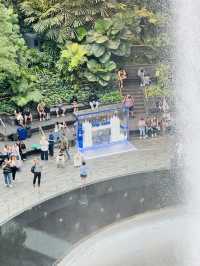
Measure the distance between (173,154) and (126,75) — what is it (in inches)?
345

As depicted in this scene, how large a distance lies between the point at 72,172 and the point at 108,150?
3031 millimetres

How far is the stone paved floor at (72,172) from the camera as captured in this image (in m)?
28.5

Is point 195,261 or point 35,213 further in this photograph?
point 35,213

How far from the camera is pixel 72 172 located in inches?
1242

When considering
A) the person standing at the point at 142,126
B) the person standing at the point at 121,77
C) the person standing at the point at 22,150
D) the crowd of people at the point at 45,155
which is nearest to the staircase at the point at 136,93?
the person standing at the point at 121,77

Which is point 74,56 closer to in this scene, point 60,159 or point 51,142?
point 51,142

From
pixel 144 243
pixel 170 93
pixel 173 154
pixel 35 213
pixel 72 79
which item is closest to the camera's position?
pixel 144 243

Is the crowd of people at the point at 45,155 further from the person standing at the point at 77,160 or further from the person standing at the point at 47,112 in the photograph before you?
the person standing at the point at 47,112

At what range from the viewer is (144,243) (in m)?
24.5

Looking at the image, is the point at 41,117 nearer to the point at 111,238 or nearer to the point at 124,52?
the point at 124,52

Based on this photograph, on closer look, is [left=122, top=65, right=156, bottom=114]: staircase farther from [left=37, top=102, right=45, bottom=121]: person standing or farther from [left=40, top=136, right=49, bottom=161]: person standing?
[left=40, top=136, right=49, bottom=161]: person standing

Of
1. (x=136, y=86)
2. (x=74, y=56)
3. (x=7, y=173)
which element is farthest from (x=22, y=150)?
(x=136, y=86)

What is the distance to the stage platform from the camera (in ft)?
110

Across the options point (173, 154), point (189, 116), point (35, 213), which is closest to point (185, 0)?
point (189, 116)
